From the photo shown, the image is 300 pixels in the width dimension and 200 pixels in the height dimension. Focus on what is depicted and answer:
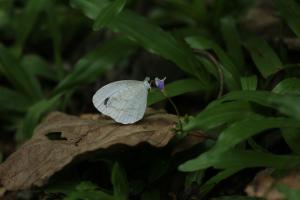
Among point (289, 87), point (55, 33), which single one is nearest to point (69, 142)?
point (289, 87)

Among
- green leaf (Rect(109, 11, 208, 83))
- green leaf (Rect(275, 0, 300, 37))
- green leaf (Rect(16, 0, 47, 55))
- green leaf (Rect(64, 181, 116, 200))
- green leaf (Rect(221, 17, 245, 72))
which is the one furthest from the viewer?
green leaf (Rect(16, 0, 47, 55))

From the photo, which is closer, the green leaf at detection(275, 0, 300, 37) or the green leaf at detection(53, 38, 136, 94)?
the green leaf at detection(275, 0, 300, 37)

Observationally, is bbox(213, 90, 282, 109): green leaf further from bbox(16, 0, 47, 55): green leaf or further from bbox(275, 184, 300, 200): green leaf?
bbox(16, 0, 47, 55): green leaf

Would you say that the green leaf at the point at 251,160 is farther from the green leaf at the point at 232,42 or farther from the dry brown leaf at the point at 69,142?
the green leaf at the point at 232,42

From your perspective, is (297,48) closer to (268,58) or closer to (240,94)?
(268,58)

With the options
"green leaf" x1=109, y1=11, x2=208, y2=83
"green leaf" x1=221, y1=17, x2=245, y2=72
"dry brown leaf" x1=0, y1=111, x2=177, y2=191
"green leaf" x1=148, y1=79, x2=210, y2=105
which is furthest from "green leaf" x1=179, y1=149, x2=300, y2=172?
"green leaf" x1=221, y1=17, x2=245, y2=72

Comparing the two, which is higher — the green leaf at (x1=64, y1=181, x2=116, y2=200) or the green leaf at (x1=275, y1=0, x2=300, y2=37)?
the green leaf at (x1=275, y1=0, x2=300, y2=37)

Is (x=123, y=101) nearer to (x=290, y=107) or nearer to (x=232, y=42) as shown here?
(x=290, y=107)
